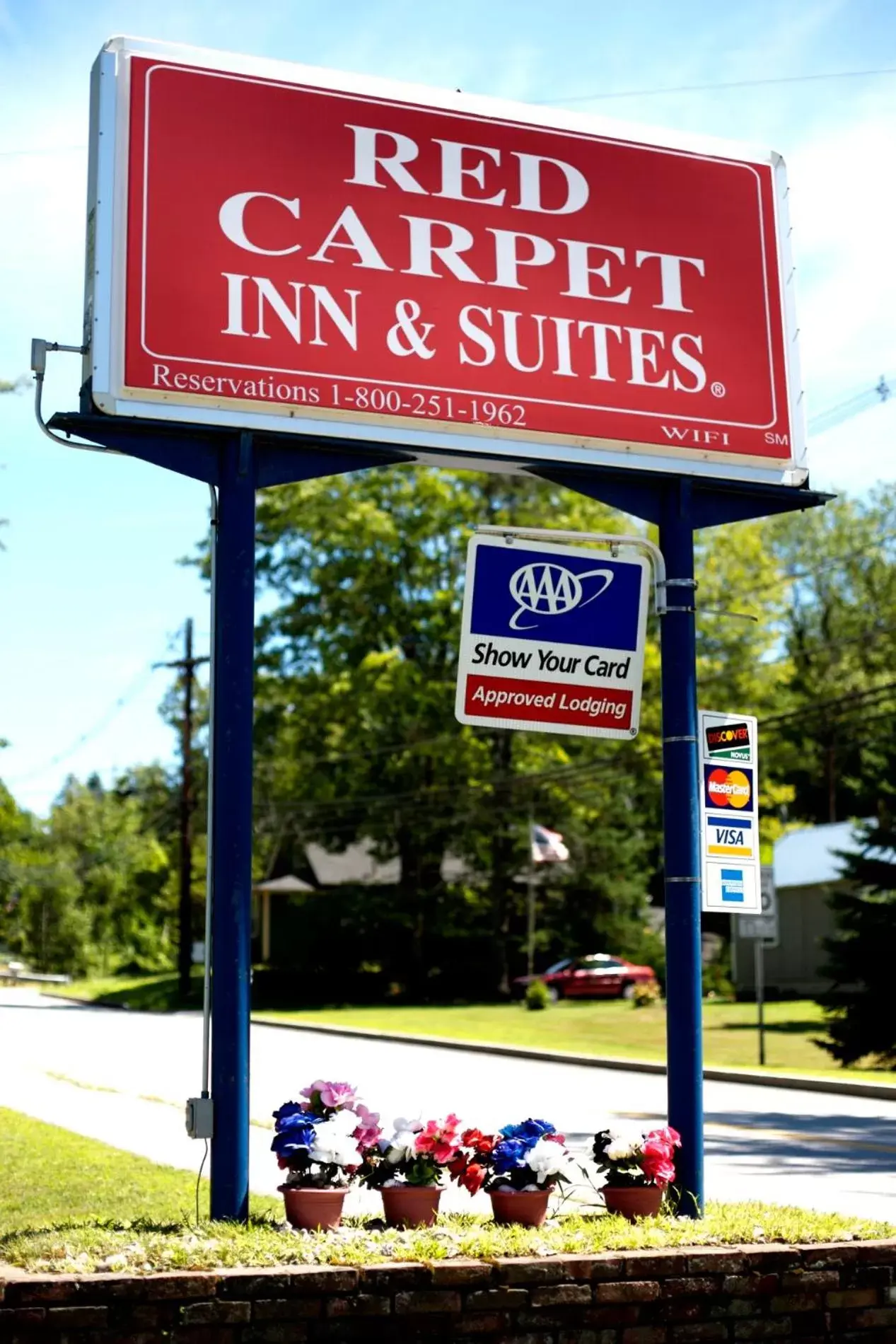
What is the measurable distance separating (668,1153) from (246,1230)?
6.14ft

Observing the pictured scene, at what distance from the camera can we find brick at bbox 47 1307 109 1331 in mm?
5293

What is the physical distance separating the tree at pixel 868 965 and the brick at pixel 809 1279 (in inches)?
709

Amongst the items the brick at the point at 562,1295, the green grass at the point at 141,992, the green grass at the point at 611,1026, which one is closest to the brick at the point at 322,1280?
the brick at the point at 562,1295

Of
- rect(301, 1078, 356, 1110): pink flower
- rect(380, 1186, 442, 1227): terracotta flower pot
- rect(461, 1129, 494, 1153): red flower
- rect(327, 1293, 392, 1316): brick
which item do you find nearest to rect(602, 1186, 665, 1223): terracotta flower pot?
rect(461, 1129, 494, 1153): red flower

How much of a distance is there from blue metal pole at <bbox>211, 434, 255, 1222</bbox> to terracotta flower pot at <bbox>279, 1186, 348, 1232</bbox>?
50 centimetres

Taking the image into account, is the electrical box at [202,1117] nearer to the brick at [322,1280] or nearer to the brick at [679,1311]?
the brick at [322,1280]

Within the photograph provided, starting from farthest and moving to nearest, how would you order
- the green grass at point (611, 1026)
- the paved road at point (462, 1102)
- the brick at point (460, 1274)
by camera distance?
the green grass at point (611, 1026) < the paved road at point (462, 1102) < the brick at point (460, 1274)

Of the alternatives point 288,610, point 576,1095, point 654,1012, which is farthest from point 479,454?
point 288,610

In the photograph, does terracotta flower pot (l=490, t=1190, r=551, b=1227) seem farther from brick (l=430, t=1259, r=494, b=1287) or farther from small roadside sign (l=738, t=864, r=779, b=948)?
small roadside sign (l=738, t=864, r=779, b=948)

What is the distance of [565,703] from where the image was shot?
7.89 metres

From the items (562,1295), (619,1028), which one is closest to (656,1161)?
(562,1295)

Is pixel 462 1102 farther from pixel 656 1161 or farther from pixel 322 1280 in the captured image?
pixel 322 1280

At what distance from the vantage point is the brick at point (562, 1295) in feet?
18.8

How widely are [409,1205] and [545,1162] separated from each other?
58 cm
